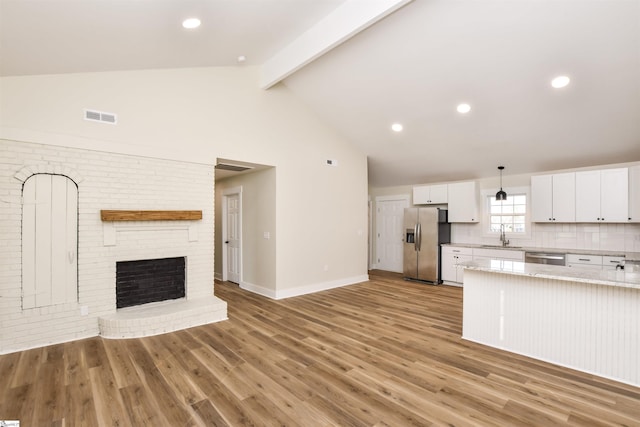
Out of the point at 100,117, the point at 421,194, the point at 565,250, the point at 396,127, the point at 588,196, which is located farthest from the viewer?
the point at 421,194

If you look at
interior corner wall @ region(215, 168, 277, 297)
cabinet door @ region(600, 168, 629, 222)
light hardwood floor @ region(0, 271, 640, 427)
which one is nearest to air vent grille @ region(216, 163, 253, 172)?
interior corner wall @ region(215, 168, 277, 297)

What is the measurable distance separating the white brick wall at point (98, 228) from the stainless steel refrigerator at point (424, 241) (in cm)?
447

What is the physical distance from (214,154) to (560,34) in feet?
14.8

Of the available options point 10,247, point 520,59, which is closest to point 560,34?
point 520,59

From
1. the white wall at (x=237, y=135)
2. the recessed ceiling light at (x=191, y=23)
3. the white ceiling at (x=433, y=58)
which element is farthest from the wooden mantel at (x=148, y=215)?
the recessed ceiling light at (x=191, y=23)

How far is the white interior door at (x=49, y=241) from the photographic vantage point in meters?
3.45

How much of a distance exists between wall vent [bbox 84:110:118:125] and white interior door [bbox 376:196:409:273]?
6370 mm

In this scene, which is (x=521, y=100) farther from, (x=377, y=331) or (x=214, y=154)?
(x=214, y=154)

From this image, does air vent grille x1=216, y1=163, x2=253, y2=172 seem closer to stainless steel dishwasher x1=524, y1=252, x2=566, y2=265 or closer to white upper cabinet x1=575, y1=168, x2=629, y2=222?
stainless steel dishwasher x1=524, y1=252, x2=566, y2=265

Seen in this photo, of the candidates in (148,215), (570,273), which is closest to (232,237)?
(148,215)

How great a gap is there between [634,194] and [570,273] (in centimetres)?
326

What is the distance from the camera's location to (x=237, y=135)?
5.08 metres

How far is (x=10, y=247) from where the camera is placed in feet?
11.0

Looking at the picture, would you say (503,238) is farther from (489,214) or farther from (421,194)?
(421,194)
